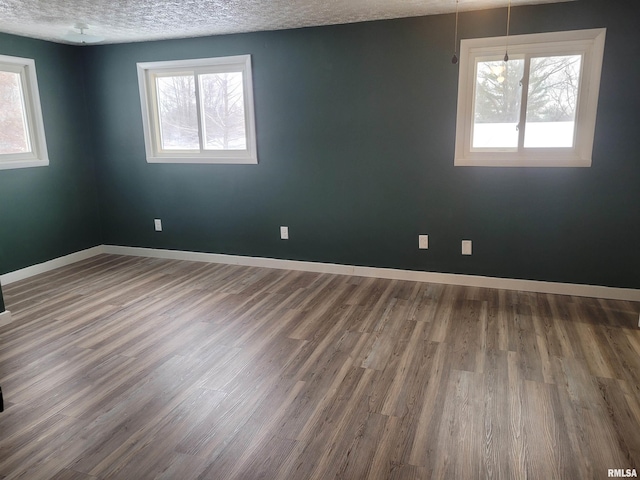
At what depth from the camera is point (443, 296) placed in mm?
4055

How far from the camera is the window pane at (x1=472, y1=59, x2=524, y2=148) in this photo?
12.8ft

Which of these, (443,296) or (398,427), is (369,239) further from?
(398,427)

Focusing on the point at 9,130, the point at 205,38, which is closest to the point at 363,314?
the point at 205,38

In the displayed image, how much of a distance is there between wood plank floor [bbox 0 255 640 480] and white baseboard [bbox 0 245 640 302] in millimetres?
119

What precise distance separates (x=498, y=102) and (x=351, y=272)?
2.05 m

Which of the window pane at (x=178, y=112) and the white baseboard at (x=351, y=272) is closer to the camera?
the white baseboard at (x=351, y=272)

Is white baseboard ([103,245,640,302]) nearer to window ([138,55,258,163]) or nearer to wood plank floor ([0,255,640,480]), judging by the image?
wood plank floor ([0,255,640,480])

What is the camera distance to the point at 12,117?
4.65m

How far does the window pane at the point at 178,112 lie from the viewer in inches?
197

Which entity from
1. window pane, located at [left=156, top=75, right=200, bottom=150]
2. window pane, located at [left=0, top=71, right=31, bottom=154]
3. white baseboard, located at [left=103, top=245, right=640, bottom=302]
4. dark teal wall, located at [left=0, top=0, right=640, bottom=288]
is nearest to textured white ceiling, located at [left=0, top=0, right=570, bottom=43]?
dark teal wall, located at [left=0, top=0, right=640, bottom=288]

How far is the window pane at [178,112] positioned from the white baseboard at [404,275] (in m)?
1.25

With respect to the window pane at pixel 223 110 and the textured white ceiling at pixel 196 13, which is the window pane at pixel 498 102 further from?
the window pane at pixel 223 110

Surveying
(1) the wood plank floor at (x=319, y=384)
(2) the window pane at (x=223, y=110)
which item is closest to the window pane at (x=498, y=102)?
(1) the wood plank floor at (x=319, y=384)

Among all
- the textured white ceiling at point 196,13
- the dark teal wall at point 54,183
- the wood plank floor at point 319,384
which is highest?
the textured white ceiling at point 196,13
